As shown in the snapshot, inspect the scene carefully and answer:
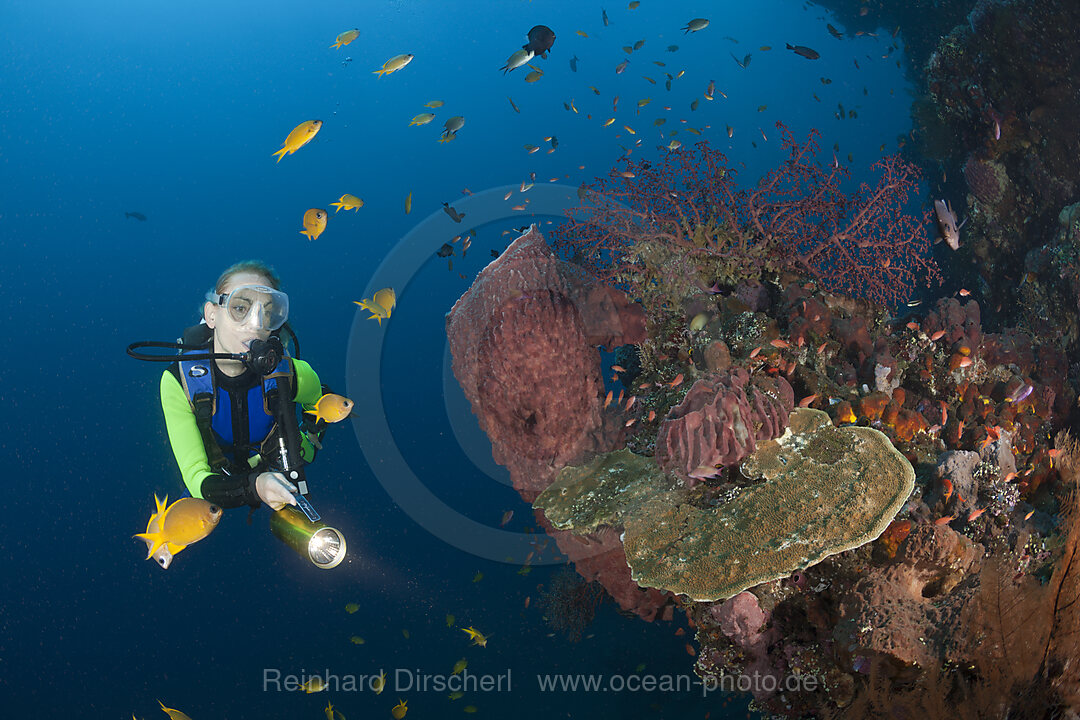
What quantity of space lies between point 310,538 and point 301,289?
49.8 m

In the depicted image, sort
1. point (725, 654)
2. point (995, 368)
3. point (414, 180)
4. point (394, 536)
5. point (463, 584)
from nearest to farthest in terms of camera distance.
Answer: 1. point (725, 654)
2. point (995, 368)
3. point (463, 584)
4. point (394, 536)
5. point (414, 180)

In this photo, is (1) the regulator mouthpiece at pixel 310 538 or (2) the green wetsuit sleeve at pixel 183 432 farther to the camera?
(2) the green wetsuit sleeve at pixel 183 432

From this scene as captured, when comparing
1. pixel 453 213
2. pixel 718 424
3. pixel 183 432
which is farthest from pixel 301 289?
pixel 718 424

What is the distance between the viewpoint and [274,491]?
327 centimetres

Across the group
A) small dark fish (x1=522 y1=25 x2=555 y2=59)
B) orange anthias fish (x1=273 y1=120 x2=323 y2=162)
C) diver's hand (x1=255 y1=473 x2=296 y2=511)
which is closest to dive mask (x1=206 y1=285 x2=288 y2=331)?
diver's hand (x1=255 y1=473 x2=296 y2=511)

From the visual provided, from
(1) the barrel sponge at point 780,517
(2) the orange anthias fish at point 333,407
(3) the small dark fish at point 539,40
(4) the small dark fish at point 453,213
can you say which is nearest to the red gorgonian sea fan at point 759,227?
(1) the barrel sponge at point 780,517

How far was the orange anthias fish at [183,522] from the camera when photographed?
9.55 ft

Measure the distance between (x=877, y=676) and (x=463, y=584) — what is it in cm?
2048

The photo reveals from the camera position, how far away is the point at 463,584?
69.9ft

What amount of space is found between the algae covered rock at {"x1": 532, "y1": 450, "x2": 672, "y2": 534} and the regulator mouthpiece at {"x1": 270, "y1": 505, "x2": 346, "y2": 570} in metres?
1.56

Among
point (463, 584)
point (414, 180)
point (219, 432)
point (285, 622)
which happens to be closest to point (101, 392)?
point (285, 622)

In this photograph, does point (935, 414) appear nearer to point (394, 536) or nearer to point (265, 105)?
point (394, 536)

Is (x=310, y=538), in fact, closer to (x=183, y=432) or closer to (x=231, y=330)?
(x=183, y=432)

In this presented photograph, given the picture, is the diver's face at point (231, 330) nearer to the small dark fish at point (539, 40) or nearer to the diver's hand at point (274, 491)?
the diver's hand at point (274, 491)
